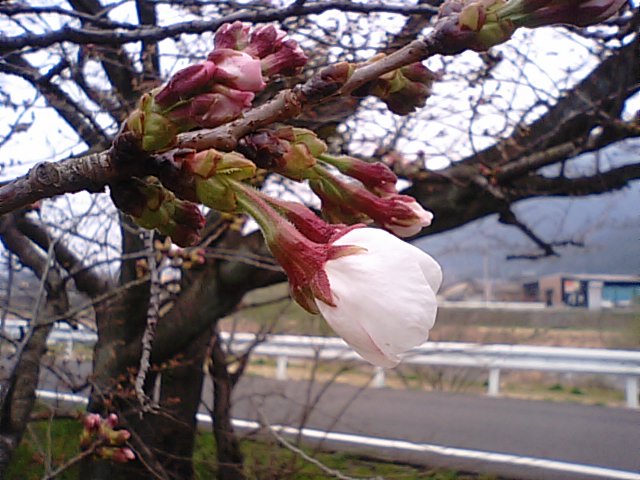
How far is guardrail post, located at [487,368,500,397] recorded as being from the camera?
620 centimetres

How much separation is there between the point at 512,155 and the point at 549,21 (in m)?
2.39

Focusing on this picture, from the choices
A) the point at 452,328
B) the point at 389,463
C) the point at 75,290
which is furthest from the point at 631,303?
the point at 452,328

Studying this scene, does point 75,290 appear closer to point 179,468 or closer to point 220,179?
point 179,468

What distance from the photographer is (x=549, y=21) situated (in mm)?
418

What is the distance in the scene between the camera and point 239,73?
409 mm

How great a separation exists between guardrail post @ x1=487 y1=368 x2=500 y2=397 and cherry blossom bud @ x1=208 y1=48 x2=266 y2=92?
622 centimetres

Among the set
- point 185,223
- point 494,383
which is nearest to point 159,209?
point 185,223

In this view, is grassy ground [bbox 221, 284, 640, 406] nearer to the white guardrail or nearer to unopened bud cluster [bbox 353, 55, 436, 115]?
the white guardrail

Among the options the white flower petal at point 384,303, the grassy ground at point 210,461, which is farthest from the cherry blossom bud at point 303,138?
the grassy ground at point 210,461

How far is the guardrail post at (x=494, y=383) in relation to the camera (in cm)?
620

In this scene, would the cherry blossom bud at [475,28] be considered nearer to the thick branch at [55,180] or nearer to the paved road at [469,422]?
the thick branch at [55,180]

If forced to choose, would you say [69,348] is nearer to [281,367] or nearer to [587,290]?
[587,290]

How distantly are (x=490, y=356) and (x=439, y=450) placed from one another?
3.29 ft

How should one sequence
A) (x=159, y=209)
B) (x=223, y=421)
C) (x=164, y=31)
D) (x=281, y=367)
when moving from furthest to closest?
(x=281, y=367) < (x=223, y=421) < (x=164, y=31) < (x=159, y=209)
